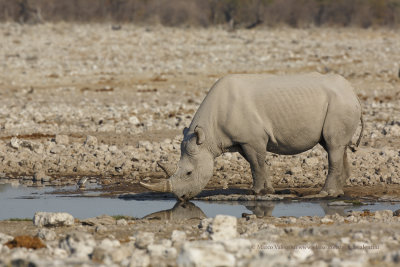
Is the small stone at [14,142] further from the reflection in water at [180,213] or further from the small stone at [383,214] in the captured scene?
the small stone at [383,214]

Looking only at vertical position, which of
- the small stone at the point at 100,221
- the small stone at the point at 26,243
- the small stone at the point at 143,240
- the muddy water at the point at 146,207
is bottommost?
the muddy water at the point at 146,207

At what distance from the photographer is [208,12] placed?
41.3 meters

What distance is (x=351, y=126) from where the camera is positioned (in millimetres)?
12039

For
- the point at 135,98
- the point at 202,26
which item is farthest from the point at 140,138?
the point at 202,26

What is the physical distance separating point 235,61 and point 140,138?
41.9 ft

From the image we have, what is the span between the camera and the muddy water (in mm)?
11000

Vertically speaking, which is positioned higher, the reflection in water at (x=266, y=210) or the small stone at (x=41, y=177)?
the reflection in water at (x=266, y=210)

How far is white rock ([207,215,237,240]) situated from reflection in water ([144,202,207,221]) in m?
2.13

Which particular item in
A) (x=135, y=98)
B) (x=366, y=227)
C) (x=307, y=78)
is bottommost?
(x=135, y=98)

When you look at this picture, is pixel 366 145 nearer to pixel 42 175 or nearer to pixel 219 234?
pixel 42 175

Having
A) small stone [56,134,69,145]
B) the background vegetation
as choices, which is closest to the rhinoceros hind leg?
small stone [56,134,69,145]

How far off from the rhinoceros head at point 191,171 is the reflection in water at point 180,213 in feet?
0.68

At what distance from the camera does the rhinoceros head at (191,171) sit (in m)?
11.8

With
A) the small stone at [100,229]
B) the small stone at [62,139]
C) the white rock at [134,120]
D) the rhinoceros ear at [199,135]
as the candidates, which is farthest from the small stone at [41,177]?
the small stone at [100,229]
